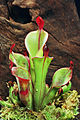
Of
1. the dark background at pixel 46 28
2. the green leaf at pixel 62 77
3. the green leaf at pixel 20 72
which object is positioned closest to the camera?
the green leaf at pixel 20 72

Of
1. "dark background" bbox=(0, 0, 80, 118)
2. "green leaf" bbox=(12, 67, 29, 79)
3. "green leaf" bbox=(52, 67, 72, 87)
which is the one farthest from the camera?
"dark background" bbox=(0, 0, 80, 118)

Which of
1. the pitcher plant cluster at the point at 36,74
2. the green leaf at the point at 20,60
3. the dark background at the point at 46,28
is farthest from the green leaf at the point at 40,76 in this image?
the dark background at the point at 46,28

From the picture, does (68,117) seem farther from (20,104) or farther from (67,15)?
(67,15)

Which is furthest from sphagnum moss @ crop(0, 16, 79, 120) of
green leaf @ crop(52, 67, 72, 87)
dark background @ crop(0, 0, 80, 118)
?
dark background @ crop(0, 0, 80, 118)

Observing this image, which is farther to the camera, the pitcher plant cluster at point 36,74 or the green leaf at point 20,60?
the green leaf at point 20,60

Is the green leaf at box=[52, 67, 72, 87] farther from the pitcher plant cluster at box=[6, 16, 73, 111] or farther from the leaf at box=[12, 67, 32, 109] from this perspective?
the leaf at box=[12, 67, 32, 109]

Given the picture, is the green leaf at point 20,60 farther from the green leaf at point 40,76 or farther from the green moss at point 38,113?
the green moss at point 38,113

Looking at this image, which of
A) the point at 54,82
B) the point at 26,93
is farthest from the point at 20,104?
the point at 54,82

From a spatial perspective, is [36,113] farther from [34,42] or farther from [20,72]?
[34,42]
